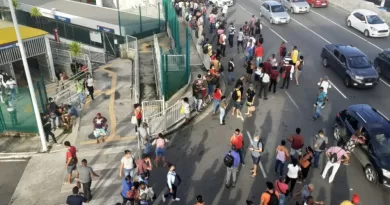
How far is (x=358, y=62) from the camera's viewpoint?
18734mm

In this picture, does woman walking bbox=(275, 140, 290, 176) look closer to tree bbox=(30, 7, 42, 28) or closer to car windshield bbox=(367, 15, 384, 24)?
car windshield bbox=(367, 15, 384, 24)

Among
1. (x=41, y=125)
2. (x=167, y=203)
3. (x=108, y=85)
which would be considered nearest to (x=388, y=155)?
(x=167, y=203)

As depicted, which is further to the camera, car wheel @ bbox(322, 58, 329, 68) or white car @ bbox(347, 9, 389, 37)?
white car @ bbox(347, 9, 389, 37)

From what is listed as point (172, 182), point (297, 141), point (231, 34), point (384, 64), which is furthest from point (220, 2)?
point (172, 182)

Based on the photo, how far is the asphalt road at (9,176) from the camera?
11.8m

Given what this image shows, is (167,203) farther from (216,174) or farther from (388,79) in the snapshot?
(388,79)

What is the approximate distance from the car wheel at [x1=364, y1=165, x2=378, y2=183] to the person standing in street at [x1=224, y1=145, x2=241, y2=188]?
14.4ft

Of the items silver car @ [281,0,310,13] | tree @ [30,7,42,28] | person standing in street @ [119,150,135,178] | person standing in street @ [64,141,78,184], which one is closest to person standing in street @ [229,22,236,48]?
silver car @ [281,0,310,13]

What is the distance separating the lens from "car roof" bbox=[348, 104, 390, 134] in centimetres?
1263

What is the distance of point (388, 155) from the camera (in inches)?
465

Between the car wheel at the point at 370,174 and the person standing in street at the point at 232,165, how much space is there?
4399 millimetres

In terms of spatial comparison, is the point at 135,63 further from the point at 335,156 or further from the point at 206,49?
the point at 335,156

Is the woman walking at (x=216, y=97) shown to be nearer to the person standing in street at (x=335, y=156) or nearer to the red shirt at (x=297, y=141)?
the red shirt at (x=297, y=141)

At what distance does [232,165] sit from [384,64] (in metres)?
13.0
